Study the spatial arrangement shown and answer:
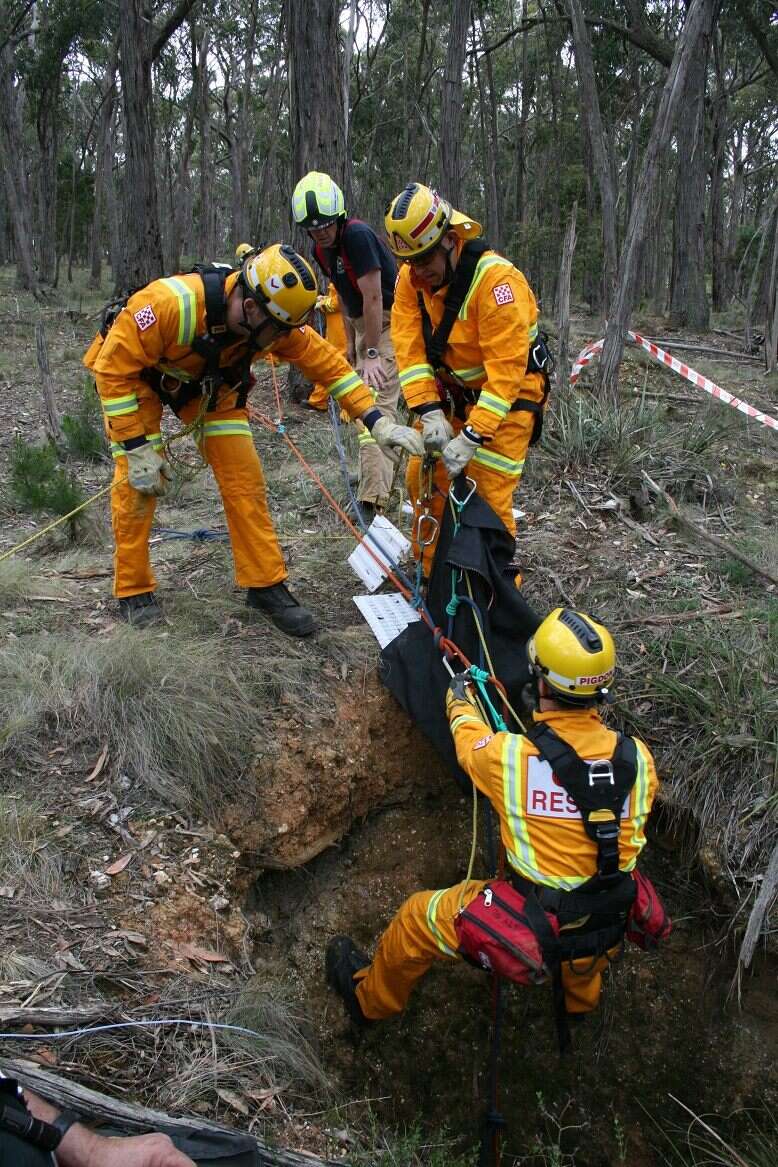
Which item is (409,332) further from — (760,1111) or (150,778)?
(760,1111)

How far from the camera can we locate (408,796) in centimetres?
437

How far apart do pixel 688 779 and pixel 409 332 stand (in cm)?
255

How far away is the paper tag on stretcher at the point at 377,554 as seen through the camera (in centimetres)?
472

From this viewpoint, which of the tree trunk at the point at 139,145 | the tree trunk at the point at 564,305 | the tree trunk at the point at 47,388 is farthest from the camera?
the tree trunk at the point at 139,145

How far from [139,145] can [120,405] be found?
21.8ft

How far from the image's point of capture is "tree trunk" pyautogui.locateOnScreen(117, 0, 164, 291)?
8625 millimetres

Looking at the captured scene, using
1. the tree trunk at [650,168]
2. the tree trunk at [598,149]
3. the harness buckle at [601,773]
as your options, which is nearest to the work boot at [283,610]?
the harness buckle at [601,773]

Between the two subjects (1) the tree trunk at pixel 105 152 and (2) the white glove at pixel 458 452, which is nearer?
(2) the white glove at pixel 458 452

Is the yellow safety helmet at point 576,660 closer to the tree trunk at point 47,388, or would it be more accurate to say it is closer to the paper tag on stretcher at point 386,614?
the paper tag on stretcher at point 386,614

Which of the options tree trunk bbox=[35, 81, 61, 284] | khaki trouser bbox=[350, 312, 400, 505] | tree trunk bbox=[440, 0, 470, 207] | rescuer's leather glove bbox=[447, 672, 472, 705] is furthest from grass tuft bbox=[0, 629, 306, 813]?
tree trunk bbox=[35, 81, 61, 284]

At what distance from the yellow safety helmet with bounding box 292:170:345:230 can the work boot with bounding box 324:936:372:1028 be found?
3914mm

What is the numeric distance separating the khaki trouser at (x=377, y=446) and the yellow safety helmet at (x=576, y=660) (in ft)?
8.41

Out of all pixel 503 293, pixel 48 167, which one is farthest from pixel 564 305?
pixel 48 167

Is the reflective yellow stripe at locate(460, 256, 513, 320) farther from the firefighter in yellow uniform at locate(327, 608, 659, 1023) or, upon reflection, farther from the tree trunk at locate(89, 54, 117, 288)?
the tree trunk at locate(89, 54, 117, 288)
